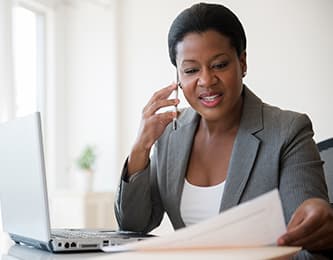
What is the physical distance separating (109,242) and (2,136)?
31 centimetres

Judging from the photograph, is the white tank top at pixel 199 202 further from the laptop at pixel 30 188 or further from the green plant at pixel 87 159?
the green plant at pixel 87 159

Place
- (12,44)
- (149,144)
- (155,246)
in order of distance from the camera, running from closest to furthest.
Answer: (155,246), (149,144), (12,44)

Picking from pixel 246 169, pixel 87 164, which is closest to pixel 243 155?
pixel 246 169

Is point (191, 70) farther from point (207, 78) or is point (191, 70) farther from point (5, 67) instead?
point (5, 67)

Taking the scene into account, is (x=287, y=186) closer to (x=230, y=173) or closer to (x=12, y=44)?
(x=230, y=173)

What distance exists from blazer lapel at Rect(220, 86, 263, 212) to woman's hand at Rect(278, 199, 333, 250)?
12.0 inches

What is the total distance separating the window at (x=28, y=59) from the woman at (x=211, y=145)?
1955 millimetres

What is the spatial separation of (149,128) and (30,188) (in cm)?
38

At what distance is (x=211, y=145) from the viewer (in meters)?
1.31

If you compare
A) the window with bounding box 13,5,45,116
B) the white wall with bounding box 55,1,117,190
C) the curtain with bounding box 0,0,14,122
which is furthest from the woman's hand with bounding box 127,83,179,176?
the white wall with bounding box 55,1,117,190

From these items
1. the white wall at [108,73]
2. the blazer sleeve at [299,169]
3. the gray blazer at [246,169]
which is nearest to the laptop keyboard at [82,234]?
the gray blazer at [246,169]

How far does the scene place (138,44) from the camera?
363 cm

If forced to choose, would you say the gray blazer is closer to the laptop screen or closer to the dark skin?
the dark skin

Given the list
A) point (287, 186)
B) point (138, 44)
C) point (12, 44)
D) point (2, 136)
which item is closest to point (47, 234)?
point (2, 136)
